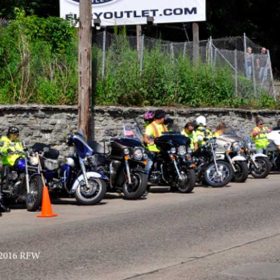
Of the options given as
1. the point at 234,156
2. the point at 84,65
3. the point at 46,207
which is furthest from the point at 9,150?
the point at 234,156

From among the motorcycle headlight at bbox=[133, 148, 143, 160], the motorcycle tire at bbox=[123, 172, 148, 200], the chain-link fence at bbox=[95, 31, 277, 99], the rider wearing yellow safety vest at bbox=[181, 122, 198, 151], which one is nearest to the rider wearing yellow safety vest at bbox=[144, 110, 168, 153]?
the rider wearing yellow safety vest at bbox=[181, 122, 198, 151]

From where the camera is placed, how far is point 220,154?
56.6ft

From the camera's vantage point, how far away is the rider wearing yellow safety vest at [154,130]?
16297mm

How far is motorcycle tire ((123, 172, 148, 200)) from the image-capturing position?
14.6 meters

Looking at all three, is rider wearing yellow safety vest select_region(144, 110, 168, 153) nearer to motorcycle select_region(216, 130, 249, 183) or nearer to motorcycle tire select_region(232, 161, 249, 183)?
motorcycle select_region(216, 130, 249, 183)

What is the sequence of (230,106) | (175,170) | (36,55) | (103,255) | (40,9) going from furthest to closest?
(40,9)
(230,106)
(36,55)
(175,170)
(103,255)

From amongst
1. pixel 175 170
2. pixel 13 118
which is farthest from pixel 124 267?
pixel 13 118

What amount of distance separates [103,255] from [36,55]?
11.4m

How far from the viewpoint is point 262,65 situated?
27.3 m

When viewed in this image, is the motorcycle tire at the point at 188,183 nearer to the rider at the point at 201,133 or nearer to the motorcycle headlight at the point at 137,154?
the motorcycle headlight at the point at 137,154

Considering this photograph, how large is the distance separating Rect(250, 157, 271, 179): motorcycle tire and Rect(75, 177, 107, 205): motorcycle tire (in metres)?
6.27

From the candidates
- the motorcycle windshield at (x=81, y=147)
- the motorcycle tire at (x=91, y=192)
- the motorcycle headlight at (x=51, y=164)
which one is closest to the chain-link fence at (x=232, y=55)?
the motorcycle windshield at (x=81, y=147)

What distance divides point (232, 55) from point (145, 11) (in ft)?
10.8

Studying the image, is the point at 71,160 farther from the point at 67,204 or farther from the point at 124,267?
the point at 124,267
